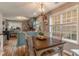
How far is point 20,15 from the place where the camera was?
1801mm

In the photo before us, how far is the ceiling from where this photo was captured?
178 cm

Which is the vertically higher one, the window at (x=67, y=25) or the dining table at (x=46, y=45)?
the window at (x=67, y=25)

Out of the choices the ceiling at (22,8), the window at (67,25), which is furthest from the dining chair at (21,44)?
the window at (67,25)

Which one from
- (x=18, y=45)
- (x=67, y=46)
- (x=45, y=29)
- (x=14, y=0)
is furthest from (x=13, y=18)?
(x=67, y=46)

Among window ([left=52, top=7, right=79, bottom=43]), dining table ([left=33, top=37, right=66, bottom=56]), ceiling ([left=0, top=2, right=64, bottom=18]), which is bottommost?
dining table ([left=33, top=37, right=66, bottom=56])

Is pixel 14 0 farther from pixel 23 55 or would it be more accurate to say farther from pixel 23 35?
pixel 23 55

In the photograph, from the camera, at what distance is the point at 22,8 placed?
1809 mm

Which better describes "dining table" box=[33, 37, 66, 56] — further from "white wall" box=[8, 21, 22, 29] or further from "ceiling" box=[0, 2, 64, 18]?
"ceiling" box=[0, 2, 64, 18]

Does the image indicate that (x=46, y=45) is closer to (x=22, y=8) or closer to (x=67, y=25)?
(x=67, y=25)

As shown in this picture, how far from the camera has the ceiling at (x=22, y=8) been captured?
1.78m

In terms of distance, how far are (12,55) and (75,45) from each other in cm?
111

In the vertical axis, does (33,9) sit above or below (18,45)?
above

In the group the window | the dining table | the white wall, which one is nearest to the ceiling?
the white wall

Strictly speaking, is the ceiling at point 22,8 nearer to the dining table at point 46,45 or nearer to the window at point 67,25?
the window at point 67,25
